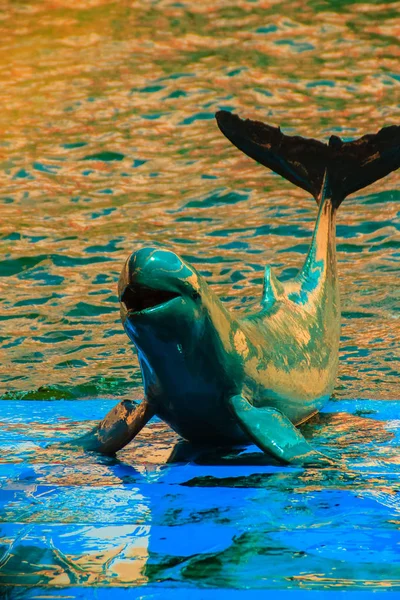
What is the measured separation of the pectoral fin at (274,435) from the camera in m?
3.89

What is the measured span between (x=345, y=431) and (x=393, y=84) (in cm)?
1378

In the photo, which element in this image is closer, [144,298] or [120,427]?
[144,298]

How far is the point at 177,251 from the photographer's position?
42.6 ft

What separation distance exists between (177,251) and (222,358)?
29.4 feet

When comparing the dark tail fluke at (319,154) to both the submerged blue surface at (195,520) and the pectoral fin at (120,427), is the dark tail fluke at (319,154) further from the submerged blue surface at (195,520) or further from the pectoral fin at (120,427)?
the pectoral fin at (120,427)

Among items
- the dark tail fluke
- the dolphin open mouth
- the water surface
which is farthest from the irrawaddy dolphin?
the water surface

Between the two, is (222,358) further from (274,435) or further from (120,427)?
(120,427)

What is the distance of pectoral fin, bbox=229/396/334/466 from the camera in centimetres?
389

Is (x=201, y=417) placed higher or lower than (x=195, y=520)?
lower

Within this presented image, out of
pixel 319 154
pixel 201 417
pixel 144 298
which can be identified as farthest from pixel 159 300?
pixel 319 154

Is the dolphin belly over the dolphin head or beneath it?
beneath

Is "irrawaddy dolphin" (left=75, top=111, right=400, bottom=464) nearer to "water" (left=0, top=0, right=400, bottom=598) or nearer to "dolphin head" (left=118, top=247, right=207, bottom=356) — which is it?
"dolphin head" (left=118, top=247, right=207, bottom=356)

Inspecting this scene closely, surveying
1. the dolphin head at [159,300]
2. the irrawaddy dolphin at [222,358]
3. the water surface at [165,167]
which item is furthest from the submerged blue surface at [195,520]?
the water surface at [165,167]

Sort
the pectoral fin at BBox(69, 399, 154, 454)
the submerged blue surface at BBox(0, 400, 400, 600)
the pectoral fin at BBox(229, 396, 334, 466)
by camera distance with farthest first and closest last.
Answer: the pectoral fin at BBox(69, 399, 154, 454) < the pectoral fin at BBox(229, 396, 334, 466) < the submerged blue surface at BBox(0, 400, 400, 600)
